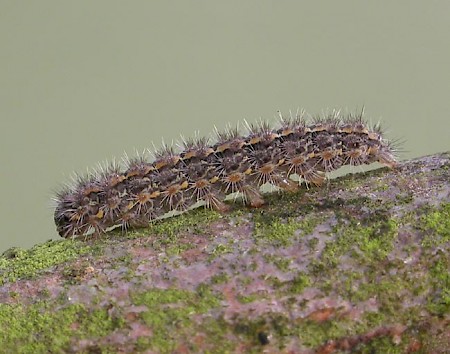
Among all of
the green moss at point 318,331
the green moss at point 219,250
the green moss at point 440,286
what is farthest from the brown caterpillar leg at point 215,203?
the green moss at point 440,286

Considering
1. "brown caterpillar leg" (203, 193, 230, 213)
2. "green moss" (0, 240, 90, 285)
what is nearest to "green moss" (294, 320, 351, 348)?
"brown caterpillar leg" (203, 193, 230, 213)

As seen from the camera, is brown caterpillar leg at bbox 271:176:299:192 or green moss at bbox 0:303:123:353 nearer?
green moss at bbox 0:303:123:353

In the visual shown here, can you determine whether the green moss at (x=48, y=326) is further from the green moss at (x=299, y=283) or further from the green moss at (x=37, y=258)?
the green moss at (x=299, y=283)

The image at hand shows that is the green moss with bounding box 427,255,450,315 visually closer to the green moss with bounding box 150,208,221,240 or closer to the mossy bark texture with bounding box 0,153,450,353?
the mossy bark texture with bounding box 0,153,450,353

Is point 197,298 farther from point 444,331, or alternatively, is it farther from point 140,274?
point 444,331

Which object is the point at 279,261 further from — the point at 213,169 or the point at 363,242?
the point at 213,169

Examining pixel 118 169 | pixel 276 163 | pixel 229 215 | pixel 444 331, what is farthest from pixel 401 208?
pixel 118 169

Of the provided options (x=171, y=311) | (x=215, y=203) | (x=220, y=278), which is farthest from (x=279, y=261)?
(x=215, y=203)
